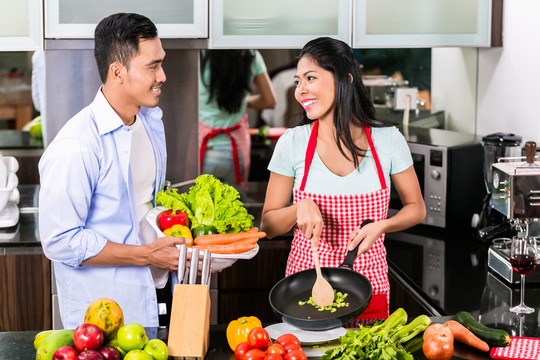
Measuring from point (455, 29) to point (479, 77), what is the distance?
46cm

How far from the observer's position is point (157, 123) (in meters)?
2.49

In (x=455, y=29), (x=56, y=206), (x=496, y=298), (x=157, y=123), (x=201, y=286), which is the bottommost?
(x=496, y=298)

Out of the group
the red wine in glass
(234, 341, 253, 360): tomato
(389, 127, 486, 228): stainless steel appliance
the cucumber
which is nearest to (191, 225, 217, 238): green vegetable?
(234, 341, 253, 360): tomato

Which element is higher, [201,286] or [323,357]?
[201,286]

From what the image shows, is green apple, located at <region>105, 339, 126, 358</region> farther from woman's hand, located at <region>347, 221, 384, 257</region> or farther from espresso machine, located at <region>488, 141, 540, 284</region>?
espresso machine, located at <region>488, 141, 540, 284</region>

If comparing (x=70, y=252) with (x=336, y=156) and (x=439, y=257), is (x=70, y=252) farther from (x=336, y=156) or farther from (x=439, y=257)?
(x=439, y=257)

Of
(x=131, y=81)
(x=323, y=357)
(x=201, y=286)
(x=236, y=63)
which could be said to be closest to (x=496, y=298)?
(x=323, y=357)

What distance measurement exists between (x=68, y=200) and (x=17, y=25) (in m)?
1.23

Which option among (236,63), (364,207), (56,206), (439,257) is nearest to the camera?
(56,206)

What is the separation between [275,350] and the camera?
170 centimetres

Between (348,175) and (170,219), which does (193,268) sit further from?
(348,175)

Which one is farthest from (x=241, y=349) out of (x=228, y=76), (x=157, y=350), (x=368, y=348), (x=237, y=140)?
(x=228, y=76)

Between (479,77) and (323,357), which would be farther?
(479,77)

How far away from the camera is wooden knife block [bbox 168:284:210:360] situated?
5.91 ft
